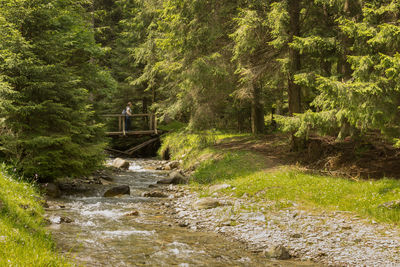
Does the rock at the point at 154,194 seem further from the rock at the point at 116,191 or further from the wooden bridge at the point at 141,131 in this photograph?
the wooden bridge at the point at 141,131

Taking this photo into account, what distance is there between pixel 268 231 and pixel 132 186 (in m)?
7.56

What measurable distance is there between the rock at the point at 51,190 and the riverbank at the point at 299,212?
13.0 ft

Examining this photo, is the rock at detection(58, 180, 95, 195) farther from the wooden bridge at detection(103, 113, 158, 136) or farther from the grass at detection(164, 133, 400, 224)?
the wooden bridge at detection(103, 113, 158, 136)

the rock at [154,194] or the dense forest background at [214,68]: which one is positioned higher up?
the dense forest background at [214,68]

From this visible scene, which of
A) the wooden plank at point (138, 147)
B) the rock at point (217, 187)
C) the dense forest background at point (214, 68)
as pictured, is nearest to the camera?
the dense forest background at point (214, 68)

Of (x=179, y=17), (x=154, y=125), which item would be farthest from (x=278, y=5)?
(x=154, y=125)

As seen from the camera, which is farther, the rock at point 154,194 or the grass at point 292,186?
the rock at point 154,194

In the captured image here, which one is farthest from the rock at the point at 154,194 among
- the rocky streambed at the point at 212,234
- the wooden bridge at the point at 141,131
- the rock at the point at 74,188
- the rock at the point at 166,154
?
the wooden bridge at the point at 141,131

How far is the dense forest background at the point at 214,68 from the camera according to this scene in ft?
28.2

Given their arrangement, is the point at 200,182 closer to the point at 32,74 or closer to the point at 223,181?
the point at 223,181

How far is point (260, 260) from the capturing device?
643cm

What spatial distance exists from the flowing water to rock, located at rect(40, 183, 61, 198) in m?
0.66

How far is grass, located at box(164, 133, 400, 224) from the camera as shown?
26.7 ft

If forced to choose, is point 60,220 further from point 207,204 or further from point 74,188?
point 74,188
